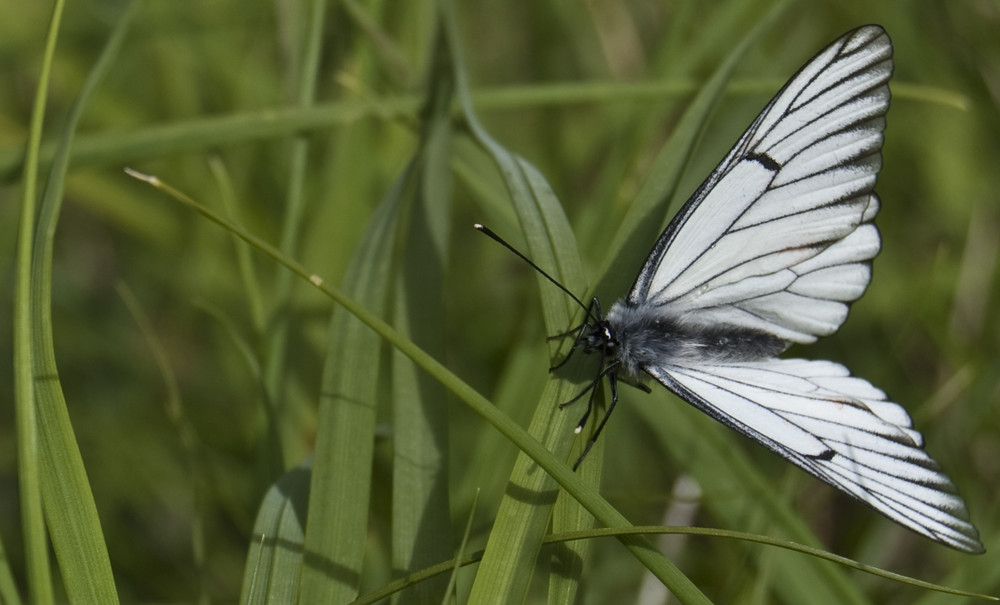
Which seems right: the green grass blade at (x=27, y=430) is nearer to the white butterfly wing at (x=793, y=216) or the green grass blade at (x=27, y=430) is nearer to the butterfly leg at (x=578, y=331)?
the butterfly leg at (x=578, y=331)

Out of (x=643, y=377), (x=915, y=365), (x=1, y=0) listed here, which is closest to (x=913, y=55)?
(x=915, y=365)

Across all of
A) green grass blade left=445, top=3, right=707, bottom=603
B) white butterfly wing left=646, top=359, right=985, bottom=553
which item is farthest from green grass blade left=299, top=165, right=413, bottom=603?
white butterfly wing left=646, top=359, right=985, bottom=553

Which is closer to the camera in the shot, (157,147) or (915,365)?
(157,147)

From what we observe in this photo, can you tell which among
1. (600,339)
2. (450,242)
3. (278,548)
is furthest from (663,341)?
(450,242)

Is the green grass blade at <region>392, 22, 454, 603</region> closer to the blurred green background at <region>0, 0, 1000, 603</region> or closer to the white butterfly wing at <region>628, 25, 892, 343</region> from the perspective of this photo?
the blurred green background at <region>0, 0, 1000, 603</region>

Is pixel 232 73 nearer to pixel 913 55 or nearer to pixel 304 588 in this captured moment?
pixel 304 588

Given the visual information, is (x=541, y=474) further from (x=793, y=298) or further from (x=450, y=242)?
(x=450, y=242)
